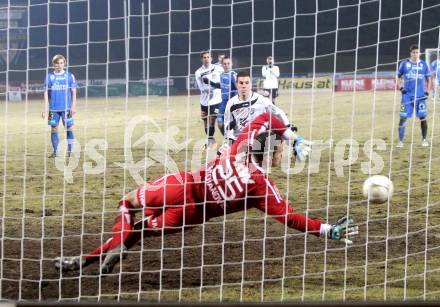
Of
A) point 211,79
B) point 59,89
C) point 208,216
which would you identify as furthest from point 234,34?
point 208,216

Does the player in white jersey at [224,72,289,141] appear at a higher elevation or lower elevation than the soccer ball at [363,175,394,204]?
higher

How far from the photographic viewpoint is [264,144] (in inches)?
255

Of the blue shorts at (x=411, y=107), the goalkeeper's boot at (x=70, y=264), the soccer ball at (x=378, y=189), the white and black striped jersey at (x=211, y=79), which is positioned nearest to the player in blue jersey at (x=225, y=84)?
the white and black striped jersey at (x=211, y=79)

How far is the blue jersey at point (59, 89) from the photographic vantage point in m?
12.7

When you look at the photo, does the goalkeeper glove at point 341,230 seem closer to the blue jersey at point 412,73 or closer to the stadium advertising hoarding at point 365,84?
the blue jersey at point 412,73

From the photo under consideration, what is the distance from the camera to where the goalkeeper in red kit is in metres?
5.96

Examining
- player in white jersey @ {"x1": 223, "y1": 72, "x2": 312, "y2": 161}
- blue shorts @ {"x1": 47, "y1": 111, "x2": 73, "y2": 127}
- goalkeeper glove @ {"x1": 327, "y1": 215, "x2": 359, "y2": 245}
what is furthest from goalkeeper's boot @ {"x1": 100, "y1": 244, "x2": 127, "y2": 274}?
blue shorts @ {"x1": 47, "y1": 111, "x2": 73, "y2": 127}

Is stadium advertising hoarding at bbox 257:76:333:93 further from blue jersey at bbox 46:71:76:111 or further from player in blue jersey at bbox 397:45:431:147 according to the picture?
blue jersey at bbox 46:71:76:111

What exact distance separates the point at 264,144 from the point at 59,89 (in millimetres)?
7330

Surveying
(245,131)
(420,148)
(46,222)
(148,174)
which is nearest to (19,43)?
(148,174)

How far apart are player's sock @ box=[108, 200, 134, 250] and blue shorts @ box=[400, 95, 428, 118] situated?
8.50 meters

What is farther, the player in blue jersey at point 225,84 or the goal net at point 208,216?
the player in blue jersey at point 225,84

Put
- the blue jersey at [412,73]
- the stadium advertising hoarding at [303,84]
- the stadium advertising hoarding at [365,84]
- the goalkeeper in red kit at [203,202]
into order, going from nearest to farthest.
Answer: the goalkeeper in red kit at [203,202], the blue jersey at [412,73], the stadium advertising hoarding at [303,84], the stadium advertising hoarding at [365,84]

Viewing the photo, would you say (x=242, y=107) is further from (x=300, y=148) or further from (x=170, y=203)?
(x=170, y=203)
